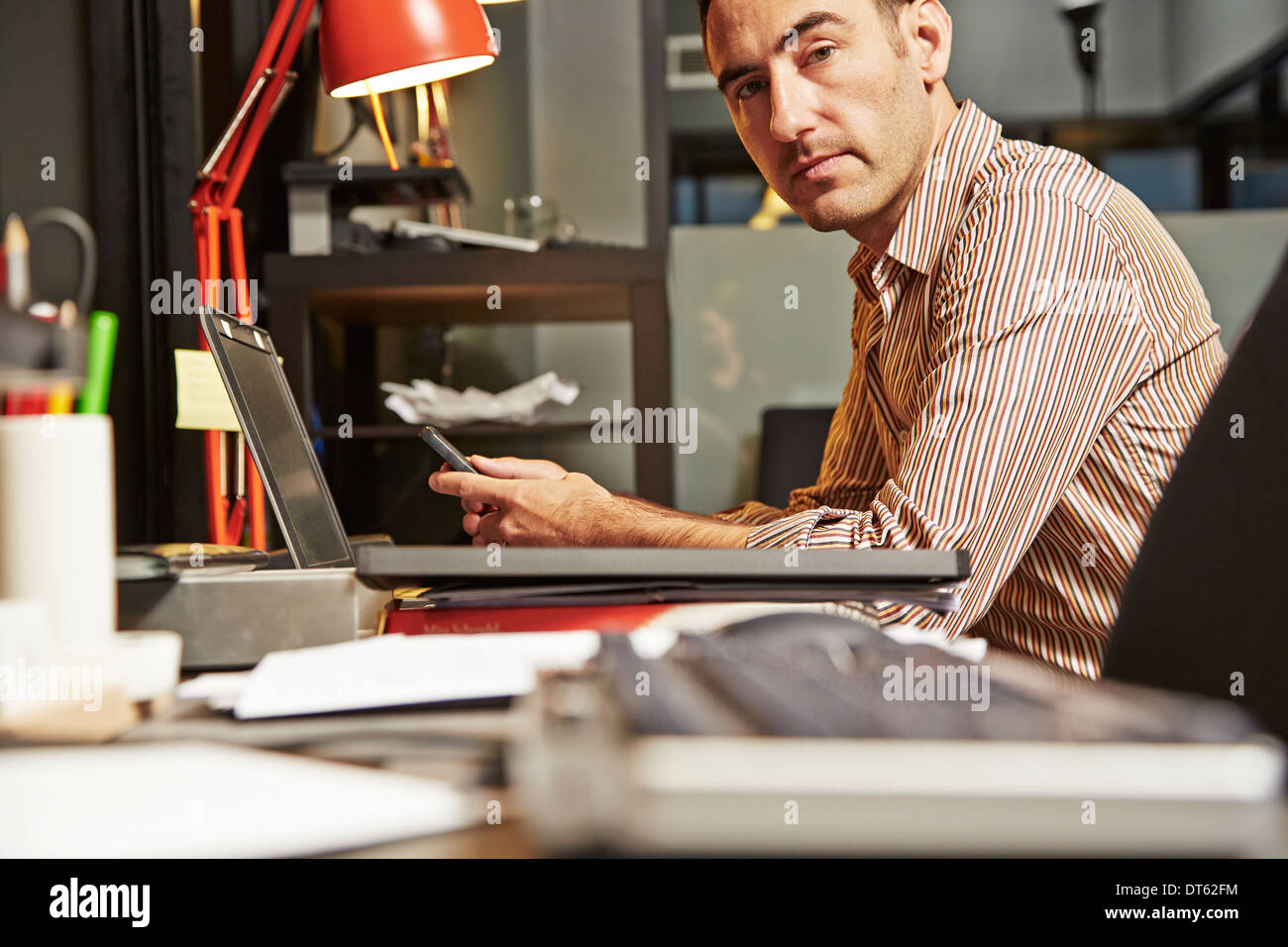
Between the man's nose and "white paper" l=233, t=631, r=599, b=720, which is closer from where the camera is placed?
"white paper" l=233, t=631, r=599, b=720

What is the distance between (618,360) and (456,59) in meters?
1.41

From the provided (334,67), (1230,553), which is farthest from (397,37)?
(1230,553)

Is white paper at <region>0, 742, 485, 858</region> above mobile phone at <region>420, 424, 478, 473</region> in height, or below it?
below

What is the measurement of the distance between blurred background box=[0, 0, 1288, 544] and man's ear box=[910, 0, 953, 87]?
745mm

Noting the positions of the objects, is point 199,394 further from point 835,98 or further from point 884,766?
point 884,766

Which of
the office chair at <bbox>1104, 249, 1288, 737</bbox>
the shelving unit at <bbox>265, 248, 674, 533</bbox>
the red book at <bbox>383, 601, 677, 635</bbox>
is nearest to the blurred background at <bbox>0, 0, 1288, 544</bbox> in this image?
the shelving unit at <bbox>265, 248, 674, 533</bbox>

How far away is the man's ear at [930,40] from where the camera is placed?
117cm

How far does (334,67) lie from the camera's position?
4.06 feet

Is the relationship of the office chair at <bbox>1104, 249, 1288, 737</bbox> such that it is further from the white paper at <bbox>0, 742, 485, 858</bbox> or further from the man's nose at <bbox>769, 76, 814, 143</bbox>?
the man's nose at <bbox>769, 76, 814, 143</bbox>

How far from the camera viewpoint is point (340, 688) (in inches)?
15.1

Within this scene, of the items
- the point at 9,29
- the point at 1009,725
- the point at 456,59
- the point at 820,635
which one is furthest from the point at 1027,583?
the point at 9,29

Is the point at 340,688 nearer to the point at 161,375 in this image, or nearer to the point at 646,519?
the point at 646,519

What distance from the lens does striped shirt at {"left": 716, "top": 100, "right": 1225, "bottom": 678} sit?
0.79 meters

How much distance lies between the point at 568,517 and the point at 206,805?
0.66 m
